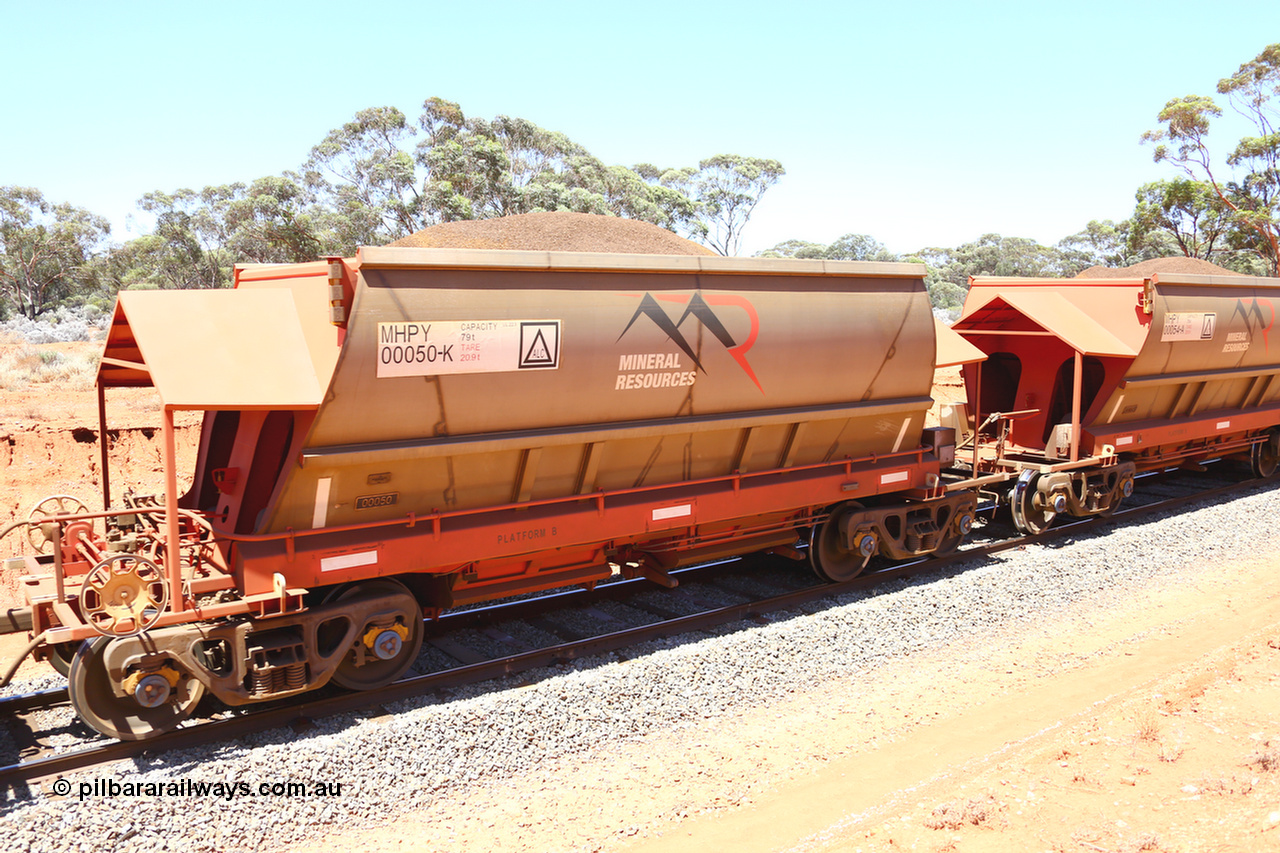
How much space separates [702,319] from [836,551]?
3950mm

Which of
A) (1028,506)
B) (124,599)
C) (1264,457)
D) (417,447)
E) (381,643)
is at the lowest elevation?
(381,643)

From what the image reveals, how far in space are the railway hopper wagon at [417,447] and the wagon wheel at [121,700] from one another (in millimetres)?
17

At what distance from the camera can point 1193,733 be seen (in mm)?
7016

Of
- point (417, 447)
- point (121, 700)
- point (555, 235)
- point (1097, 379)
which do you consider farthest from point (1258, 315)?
point (555, 235)

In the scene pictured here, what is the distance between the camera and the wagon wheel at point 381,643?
24.8 ft

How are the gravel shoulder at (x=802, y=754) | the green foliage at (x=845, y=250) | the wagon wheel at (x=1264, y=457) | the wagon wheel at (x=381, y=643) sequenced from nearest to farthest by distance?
the gravel shoulder at (x=802, y=754), the wagon wheel at (x=381, y=643), the wagon wheel at (x=1264, y=457), the green foliage at (x=845, y=250)

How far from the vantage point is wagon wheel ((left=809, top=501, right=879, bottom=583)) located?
1074cm

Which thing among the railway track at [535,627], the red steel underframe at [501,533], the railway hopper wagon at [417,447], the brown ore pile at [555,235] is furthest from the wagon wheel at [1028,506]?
the brown ore pile at [555,235]

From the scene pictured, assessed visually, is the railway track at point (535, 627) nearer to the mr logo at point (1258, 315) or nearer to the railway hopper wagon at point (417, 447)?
the railway hopper wagon at point (417, 447)

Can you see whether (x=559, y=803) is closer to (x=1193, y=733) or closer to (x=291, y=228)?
(x=1193, y=733)

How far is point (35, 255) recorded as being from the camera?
5034 cm

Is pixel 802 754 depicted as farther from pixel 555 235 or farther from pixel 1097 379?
pixel 555 235

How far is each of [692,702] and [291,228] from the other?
133ft

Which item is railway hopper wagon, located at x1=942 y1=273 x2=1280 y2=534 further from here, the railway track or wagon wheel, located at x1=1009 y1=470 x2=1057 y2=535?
the railway track
